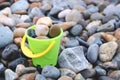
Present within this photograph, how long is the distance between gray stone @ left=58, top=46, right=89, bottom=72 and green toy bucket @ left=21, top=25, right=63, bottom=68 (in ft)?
0.14

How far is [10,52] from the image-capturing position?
1.89m

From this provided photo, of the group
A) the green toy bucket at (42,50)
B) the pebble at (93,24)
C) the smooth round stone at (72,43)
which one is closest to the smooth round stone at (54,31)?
the green toy bucket at (42,50)

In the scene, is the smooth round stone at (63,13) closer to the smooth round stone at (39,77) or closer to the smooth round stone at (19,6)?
the smooth round stone at (19,6)

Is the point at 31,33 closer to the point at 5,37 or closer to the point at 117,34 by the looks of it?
the point at 5,37

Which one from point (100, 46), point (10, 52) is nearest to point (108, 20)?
point (100, 46)

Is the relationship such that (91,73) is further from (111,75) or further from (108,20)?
(108,20)

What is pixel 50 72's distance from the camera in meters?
1.75

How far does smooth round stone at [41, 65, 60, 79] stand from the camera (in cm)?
Answer: 175

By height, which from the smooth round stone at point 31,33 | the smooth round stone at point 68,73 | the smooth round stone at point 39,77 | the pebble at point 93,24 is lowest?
the smooth round stone at point 68,73

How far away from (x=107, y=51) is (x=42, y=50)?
401mm

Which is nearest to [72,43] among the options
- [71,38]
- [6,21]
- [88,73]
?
[71,38]

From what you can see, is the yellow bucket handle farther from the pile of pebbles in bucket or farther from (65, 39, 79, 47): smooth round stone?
(65, 39, 79, 47): smooth round stone

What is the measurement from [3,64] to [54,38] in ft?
1.22

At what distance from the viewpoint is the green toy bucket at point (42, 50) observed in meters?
1.77
